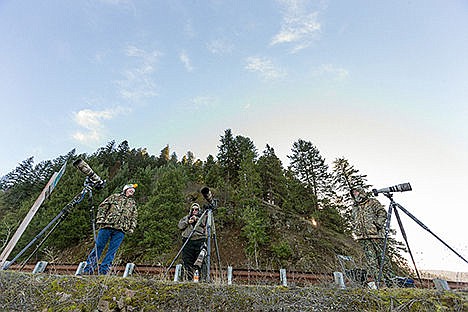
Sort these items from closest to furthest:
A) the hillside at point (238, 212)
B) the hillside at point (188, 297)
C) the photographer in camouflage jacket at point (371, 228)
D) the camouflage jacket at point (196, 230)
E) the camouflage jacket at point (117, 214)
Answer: the hillside at point (188, 297) → the camouflage jacket at point (117, 214) → the photographer in camouflage jacket at point (371, 228) → the camouflage jacket at point (196, 230) → the hillside at point (238, 212)

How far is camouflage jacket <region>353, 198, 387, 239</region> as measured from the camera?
4555 millimetres

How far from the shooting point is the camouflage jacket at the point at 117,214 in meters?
4.21

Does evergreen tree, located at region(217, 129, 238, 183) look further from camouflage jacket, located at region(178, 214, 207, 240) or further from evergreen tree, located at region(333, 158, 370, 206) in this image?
camouflage jacket, located at region(178, 214, 207, 240)

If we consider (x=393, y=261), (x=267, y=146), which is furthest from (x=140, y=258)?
(x=267, y=146)

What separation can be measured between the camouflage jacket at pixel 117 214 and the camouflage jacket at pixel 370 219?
4.37 m

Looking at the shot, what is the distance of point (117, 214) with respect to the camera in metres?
4.30

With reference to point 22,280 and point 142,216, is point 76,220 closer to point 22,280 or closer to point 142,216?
point 142,216

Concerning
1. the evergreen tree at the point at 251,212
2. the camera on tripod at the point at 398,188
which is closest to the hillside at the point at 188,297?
the camera on tripod at the point at 398,188

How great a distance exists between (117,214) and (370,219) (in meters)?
4.71

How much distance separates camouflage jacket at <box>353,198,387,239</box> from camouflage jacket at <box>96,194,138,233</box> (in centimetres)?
437

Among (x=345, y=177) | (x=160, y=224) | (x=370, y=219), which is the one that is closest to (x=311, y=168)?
(x=345, y=177)

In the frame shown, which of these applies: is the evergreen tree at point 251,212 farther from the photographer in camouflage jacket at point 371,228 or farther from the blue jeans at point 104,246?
the blue jeans at point 104,246

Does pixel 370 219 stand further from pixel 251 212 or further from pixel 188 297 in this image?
pixel 251 212

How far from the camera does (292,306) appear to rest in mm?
2055
